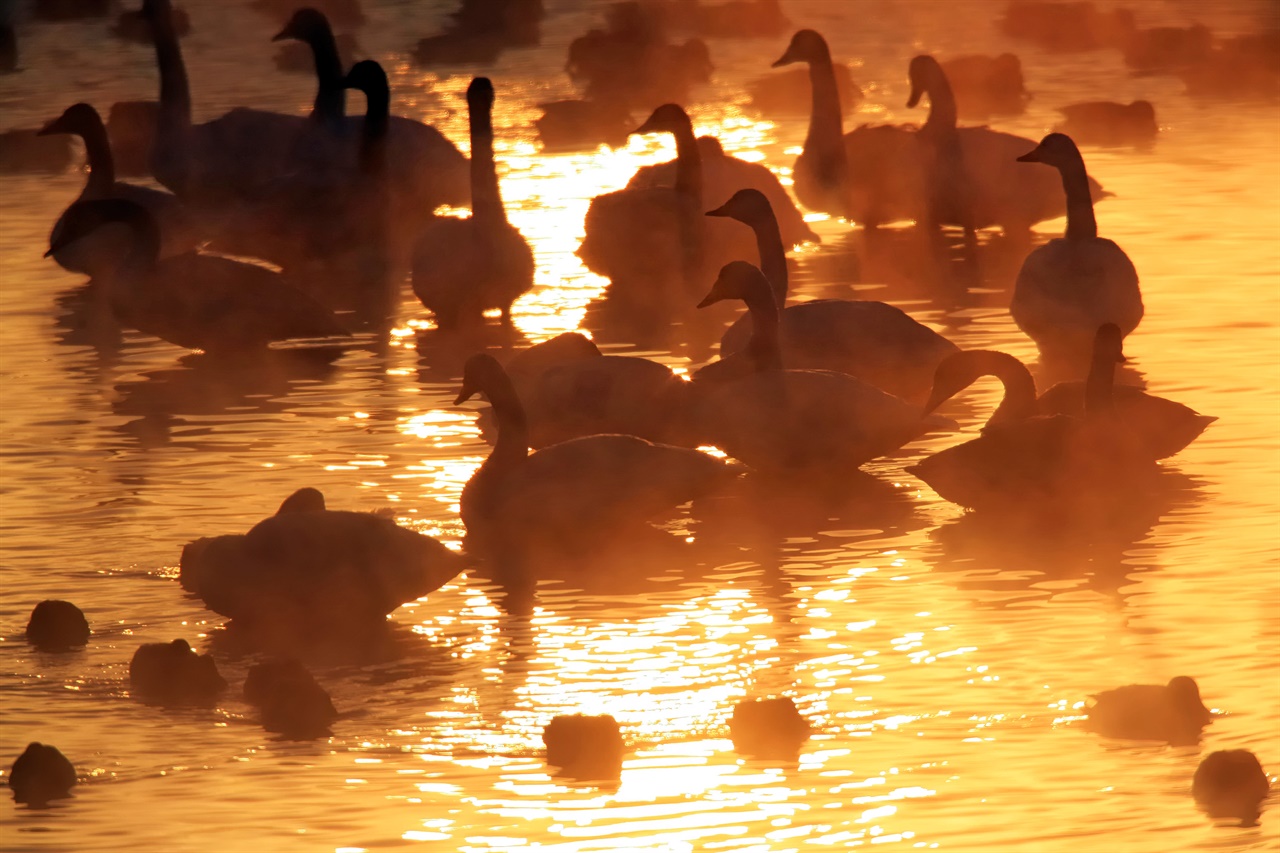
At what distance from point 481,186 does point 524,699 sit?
21.6ft

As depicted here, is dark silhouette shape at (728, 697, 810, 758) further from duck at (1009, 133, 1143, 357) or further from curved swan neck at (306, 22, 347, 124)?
curved swan neck at (306, 22, 347, 124)

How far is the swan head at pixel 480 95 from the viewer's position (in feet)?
48.5

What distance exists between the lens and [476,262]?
13656 millimetres

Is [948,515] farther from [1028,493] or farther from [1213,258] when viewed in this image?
[1213,258]

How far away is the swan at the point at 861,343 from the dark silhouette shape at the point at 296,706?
4089 mm

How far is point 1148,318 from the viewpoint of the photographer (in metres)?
13.2

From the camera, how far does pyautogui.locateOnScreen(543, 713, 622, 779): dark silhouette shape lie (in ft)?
22.5

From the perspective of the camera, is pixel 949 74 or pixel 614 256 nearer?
pixel 614 256

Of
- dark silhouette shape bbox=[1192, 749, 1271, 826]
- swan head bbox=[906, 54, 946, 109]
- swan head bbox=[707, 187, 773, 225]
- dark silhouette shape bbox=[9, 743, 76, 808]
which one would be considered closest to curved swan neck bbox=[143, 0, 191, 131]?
swan head bbox=[906, 54, 946, 109]

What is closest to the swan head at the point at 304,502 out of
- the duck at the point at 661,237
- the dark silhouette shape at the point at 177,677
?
the dark silhouette shape at the point at 177,677

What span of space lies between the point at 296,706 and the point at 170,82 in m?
11.0

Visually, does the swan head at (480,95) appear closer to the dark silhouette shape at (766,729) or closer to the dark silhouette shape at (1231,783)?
the dark silhouette shape at (766,729)

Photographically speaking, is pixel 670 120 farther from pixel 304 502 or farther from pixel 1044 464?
pixel 304 502

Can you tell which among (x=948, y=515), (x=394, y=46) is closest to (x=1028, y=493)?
(x=948, y=515)
